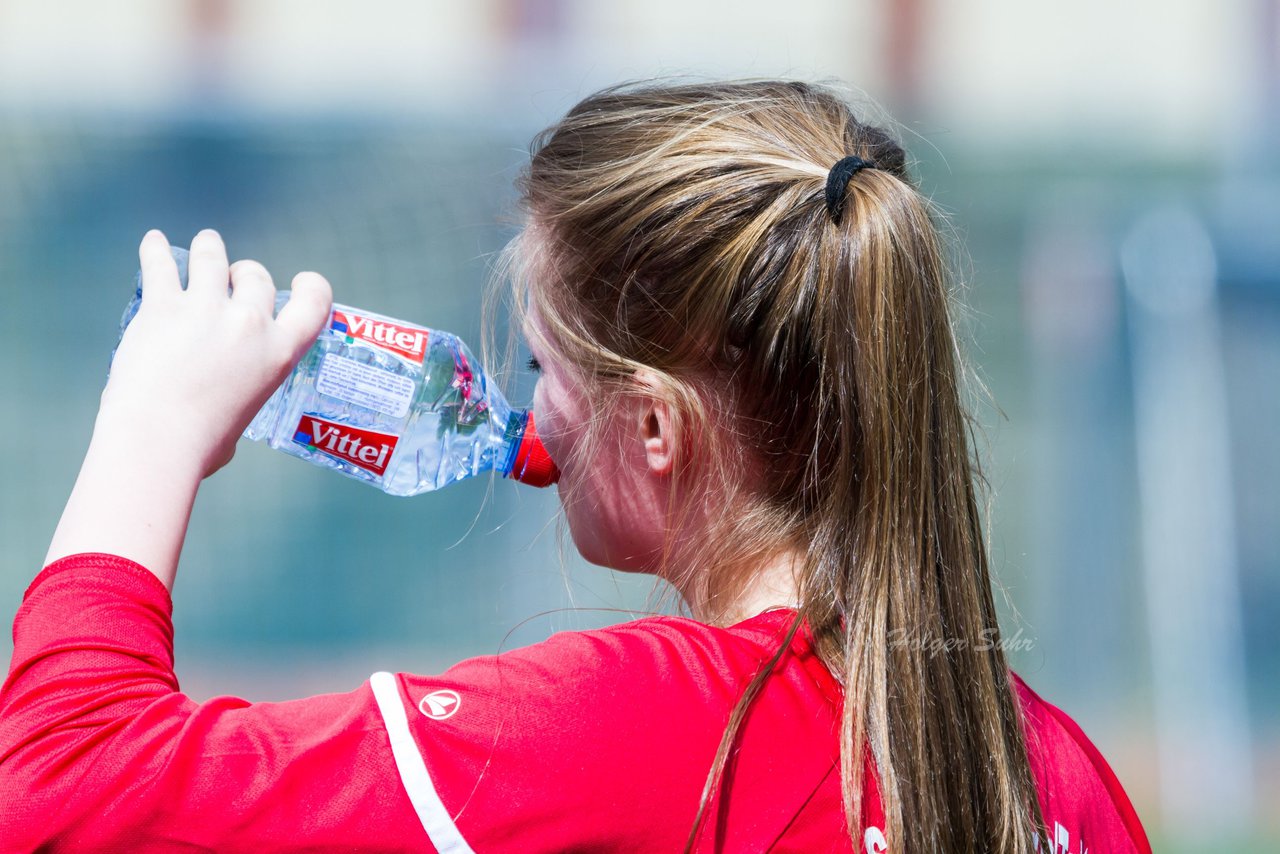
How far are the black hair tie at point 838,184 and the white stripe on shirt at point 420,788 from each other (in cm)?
65

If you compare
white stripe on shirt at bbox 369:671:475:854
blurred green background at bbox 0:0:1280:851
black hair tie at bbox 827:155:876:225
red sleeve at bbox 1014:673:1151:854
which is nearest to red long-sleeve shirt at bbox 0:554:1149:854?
white stripe on shirt at bbox 369:671:475:854

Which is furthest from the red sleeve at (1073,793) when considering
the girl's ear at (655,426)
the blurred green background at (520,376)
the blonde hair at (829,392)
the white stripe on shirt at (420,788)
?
the blurred green background at (520,376)

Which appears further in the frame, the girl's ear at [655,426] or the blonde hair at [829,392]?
the girl's ear at [655,426]

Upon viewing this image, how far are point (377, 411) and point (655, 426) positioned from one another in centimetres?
45

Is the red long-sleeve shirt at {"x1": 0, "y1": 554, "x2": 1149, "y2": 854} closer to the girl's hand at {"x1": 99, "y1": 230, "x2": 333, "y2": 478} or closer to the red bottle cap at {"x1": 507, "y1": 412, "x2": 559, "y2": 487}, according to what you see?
the girl's hand at {"x1": 99, "y1": 230, "x2": 333, "y2": 478}

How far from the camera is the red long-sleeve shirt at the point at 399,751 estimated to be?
0.94 meters

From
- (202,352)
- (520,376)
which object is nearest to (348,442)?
(202,352)

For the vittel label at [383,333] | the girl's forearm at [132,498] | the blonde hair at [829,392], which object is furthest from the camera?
the vittel label at [383,333]

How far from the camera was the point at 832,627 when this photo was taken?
1179 millimetres

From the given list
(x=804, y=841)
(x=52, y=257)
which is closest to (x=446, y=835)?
(x=804, y=841)

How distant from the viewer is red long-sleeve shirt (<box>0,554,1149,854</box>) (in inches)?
36.8

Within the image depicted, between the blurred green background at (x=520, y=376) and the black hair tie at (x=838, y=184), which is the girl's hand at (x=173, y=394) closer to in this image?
the black hair tie at (x=838, y=184)

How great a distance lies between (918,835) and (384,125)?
4.36 metres

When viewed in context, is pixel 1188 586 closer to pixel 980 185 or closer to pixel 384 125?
pixel 980 185
